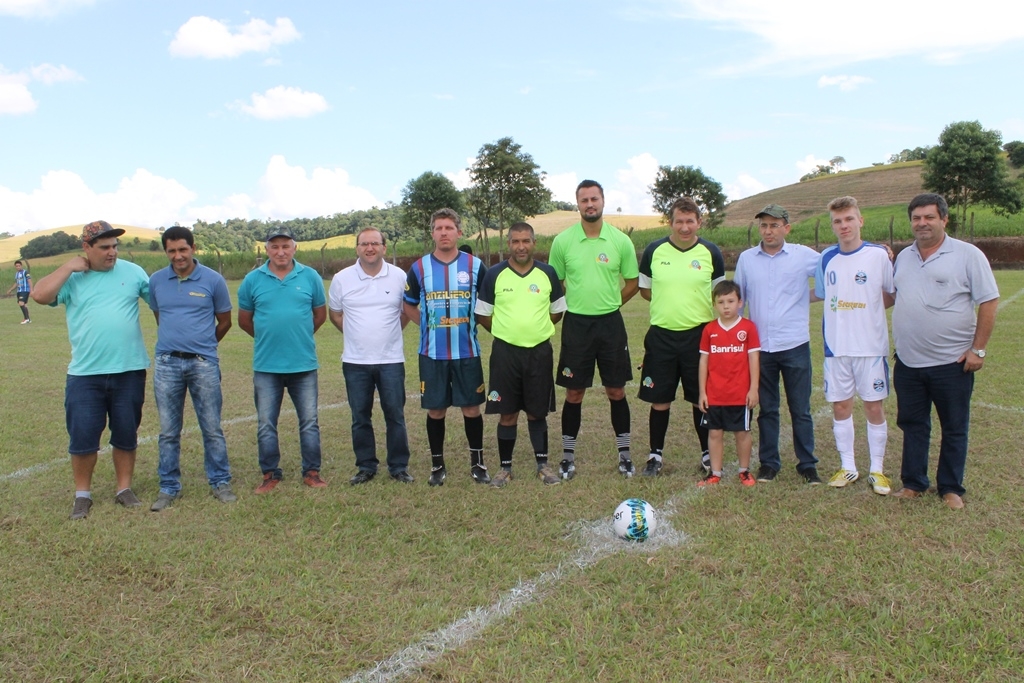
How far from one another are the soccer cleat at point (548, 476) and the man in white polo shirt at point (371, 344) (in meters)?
0.96

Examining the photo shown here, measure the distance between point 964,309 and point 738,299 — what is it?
132cm

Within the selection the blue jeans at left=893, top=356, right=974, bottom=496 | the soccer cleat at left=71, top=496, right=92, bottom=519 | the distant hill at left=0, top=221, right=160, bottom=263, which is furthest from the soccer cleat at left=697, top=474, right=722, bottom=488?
the distant hill at left=0, top=221, right=160, bottom=263

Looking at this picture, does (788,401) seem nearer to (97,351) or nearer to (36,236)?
(97,351)

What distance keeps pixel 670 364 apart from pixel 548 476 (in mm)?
1207

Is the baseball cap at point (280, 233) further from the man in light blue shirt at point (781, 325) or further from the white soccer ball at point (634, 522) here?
the man in light blue shirt at point (781, 325)

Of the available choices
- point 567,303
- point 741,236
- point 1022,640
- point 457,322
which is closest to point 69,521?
point 457,322

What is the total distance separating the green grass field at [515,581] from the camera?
306 cm

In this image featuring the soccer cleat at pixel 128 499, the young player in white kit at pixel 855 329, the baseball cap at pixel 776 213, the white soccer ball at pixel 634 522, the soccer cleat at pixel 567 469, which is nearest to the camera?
the white soccer ball at pixel 634 522

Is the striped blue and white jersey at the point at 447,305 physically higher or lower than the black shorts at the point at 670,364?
higher

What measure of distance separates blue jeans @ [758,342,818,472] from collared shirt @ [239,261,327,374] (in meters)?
3.23

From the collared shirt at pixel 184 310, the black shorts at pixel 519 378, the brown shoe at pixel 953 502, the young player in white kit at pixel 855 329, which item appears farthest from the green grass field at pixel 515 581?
the collared shirt at pixel 184 310

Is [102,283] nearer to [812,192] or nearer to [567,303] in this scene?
[567,303]

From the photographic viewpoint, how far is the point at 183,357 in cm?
507

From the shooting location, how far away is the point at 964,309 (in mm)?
4469
